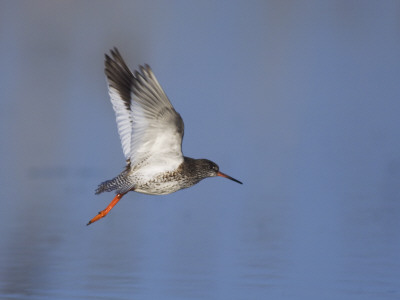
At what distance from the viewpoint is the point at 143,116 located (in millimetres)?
6680

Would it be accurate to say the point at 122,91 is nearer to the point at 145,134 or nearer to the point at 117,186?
the point at 145,134

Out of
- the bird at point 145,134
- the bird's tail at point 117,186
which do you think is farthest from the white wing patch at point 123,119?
the bird's tail at point 117,186

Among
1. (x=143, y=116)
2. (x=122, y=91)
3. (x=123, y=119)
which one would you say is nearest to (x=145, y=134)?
(x=143, y=116)

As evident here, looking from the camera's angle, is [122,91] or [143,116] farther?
[122,91]

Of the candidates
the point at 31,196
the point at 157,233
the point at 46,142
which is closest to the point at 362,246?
the point at 157,233

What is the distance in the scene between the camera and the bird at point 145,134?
660 cm

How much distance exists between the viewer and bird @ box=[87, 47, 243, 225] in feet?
21.6

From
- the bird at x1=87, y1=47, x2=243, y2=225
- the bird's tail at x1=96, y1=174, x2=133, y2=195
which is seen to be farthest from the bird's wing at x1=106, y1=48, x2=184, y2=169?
the bird's tail at x1=96, y1=174, x2=133, y2=195

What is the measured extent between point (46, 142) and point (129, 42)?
6.46 feet

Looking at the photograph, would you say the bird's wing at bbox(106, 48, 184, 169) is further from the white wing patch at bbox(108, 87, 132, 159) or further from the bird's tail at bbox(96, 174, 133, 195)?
the bird's tail at bbox(96, 174, 133, 195)

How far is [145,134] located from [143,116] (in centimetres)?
14

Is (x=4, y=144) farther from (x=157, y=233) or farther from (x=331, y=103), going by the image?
(x=331, y=103)

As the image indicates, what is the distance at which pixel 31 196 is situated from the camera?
943 cm

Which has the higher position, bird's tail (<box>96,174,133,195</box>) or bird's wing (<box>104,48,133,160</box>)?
bird's wing (<box>104,48,133,160</box>)
